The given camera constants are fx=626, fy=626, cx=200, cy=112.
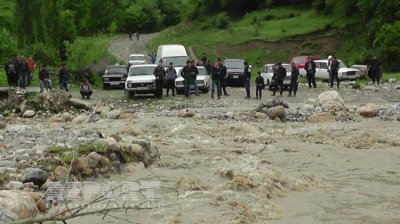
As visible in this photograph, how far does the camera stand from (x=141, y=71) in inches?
1096

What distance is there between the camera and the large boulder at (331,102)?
21906 millimetres

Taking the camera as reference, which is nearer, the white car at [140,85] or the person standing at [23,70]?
the white car at [140,85]

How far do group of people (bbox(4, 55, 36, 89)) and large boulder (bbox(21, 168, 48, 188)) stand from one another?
62.6 feet

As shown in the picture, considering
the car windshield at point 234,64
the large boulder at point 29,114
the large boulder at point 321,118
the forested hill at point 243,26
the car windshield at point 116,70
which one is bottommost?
the large boulder at point 29,114

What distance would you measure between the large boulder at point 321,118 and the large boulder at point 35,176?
1112cm

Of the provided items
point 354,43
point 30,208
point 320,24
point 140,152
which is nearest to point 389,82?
point 354,43

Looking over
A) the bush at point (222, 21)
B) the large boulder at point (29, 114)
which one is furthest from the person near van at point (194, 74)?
the bush at point (222, 21)

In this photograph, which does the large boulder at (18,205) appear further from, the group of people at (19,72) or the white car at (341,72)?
the white car at (341,72)

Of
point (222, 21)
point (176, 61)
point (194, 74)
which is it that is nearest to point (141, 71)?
point (194, 74)

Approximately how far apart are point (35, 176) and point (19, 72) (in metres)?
19.5

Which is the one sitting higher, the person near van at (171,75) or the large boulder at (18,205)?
the person near van at (171,75)

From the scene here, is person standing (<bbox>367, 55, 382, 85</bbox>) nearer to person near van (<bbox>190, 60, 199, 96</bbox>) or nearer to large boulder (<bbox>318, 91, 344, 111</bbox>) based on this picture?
large boulder (<bbox>318, 91, 344, 111</bbox>)

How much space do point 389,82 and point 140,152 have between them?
76.2ft

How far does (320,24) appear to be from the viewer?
52.1 m
